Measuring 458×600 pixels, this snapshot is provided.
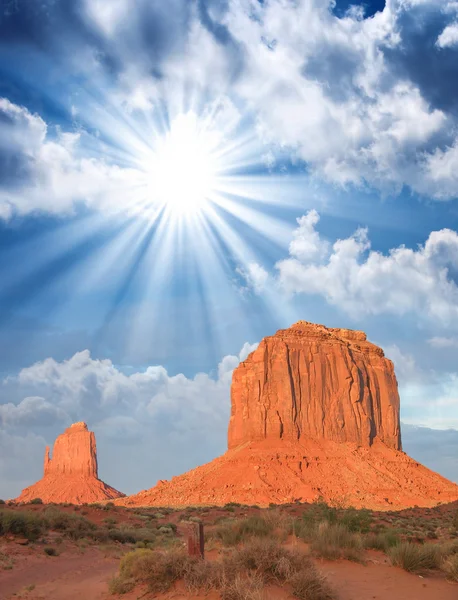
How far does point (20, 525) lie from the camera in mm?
23344

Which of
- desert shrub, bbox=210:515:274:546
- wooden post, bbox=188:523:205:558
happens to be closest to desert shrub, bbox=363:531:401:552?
desert shrub, bbox=210:515:274:546

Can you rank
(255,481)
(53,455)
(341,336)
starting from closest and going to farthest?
(255,481) → (341,336) → (53,455)

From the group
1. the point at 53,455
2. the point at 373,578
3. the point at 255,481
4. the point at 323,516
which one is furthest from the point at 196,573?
the point at 53,455

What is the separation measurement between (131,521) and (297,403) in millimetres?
44024

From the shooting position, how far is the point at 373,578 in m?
13.3

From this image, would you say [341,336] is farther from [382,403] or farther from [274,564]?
[274,564]

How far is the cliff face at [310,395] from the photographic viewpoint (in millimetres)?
75438

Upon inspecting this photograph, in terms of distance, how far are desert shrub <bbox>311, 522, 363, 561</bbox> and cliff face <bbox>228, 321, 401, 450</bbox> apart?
193ft

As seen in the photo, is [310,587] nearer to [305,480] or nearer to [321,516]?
[321,516]

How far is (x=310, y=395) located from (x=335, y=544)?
6326 centimetres

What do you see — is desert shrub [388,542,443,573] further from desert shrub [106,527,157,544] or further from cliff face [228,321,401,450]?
cliff face [228,321,401,450]

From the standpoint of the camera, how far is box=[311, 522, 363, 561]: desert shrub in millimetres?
14648

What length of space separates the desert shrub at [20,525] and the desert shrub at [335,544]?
13148 mm

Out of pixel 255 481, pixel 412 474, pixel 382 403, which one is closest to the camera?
pixel 255 481
